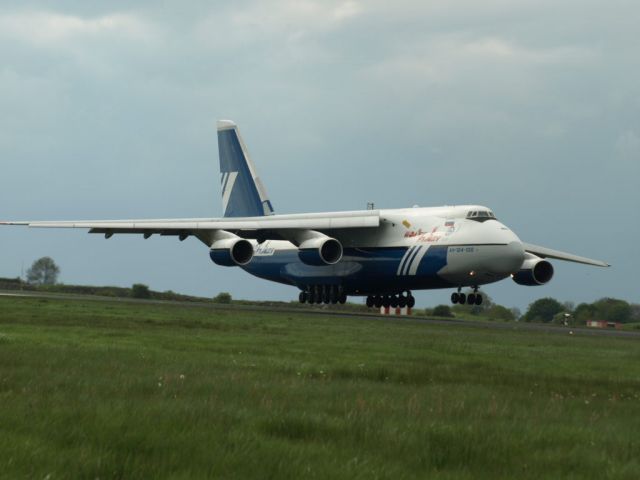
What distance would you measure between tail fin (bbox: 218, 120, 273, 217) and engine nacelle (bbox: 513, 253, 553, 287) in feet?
54.1

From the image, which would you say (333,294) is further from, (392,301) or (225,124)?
(225,124)

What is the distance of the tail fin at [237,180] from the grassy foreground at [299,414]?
40.5 m

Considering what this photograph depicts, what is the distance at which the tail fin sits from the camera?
5956 centimetres

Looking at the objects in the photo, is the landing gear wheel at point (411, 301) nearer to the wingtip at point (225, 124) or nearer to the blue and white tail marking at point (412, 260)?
the blue and white tail marking at point (412, 260)

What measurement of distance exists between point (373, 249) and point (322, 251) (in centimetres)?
346

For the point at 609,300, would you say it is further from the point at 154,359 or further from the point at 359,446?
the point at 359,446

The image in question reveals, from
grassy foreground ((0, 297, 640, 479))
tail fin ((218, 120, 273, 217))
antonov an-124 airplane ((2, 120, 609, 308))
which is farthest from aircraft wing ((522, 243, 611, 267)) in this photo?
grassy foreground ((0, 297, 640, 479))

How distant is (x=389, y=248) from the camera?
47.7 meters

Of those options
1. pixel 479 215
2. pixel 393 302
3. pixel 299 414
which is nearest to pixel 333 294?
pixel 393 302

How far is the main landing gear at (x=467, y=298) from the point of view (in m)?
47.2

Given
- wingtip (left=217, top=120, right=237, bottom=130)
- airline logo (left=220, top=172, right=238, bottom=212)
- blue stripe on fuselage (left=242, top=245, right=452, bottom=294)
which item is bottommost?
blue stripe on fuselage (left=242, top=245, right=452, bottom=294)

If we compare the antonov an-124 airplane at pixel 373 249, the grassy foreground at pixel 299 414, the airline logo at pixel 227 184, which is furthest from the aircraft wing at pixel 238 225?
Result: the grassy foreground at pixel 299 414

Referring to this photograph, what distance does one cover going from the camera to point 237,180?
6022 centimetres

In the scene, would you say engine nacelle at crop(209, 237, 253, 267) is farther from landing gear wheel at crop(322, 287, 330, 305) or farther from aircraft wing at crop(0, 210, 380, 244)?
landing gear wheel at crop(322, 287, 330, 305)
